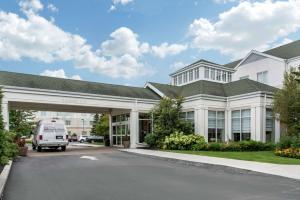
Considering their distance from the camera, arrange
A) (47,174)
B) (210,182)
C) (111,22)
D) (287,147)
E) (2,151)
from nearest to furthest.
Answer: (2,151)
(210,182)
(47,174)
(287,147)
(111,22)

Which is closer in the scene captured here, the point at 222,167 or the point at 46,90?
the point at 222,167

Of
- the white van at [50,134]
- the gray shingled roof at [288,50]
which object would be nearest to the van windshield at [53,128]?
the white van at [50,134]

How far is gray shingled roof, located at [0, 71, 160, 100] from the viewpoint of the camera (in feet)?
72.2

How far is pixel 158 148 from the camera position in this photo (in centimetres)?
2416

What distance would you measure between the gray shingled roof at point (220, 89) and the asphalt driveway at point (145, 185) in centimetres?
1301

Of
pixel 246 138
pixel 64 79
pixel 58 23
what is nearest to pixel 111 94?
pixel 64 79

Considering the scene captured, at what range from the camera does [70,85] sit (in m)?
24.9

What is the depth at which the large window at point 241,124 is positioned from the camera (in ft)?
75.2

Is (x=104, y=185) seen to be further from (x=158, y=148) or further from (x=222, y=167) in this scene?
(x=158, y=148)

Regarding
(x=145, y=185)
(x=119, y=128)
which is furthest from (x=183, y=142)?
(x=145, y=185)

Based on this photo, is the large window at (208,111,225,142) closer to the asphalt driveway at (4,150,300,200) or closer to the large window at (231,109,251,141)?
the large window at (231,109,251,141)

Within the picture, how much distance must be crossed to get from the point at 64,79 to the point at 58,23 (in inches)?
285

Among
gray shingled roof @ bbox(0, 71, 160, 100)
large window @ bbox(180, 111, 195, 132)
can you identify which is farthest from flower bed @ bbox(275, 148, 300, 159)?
gray shingled roof @ bbox(0, 71, 160, 100)

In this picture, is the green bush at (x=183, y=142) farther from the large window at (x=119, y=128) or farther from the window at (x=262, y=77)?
the window at (x=262, y=77)
